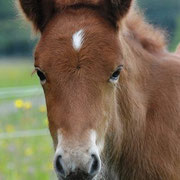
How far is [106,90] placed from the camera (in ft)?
14.3

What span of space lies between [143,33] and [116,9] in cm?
83

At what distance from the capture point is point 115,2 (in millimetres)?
4539

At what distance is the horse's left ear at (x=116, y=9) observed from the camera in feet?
15.0

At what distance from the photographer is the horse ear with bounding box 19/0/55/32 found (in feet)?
15.3

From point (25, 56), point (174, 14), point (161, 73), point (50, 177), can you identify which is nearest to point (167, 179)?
point (161, 73)

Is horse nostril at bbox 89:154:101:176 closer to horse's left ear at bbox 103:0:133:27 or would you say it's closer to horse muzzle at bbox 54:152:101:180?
horse muzzle at bbox 54:152:101:180

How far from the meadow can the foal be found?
9.27ft

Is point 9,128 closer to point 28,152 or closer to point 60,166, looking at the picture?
point 28,152

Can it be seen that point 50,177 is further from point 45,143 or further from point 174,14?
point 174,14

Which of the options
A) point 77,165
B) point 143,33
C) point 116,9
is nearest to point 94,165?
point 77,165

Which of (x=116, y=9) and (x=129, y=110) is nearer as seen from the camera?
(x=116, y=9)

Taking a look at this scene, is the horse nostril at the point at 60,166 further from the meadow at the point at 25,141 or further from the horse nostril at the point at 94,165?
the meadow at the point at 25,141

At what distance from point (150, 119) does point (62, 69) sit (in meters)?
1.06

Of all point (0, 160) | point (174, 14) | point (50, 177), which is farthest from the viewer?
point (174, 14)
